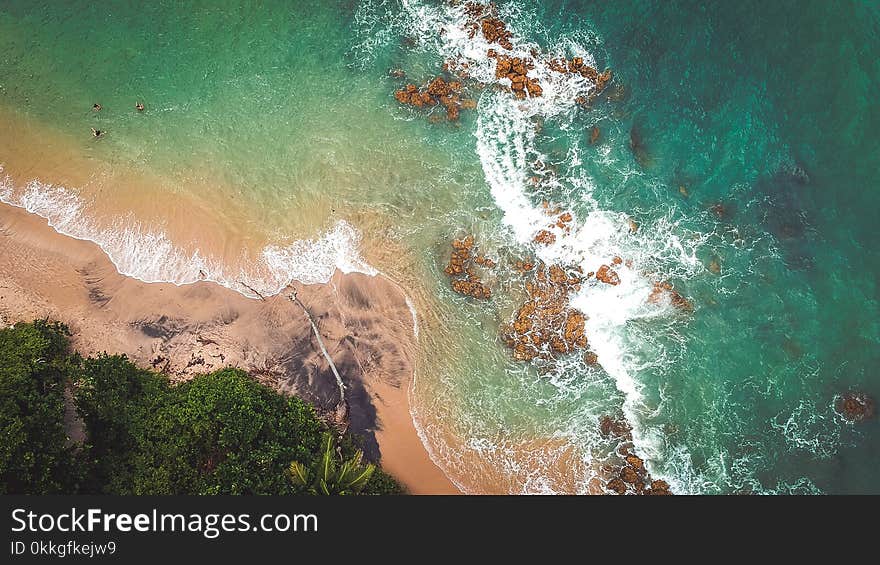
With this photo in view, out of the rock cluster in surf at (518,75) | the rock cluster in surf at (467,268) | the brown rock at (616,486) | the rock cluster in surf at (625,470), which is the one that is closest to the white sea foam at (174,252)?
the rock cluster in surf at (467,268)

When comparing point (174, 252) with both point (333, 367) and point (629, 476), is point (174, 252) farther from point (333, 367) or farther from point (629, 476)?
point (629, 476)

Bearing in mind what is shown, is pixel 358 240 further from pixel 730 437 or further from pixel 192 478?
pixel 730 437

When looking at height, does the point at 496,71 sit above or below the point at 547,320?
above

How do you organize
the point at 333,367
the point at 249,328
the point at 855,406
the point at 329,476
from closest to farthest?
the point at 329,476
the point at 333,367
the point at 249,328
the point at 855,406

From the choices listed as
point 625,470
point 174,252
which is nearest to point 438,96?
point 174,252

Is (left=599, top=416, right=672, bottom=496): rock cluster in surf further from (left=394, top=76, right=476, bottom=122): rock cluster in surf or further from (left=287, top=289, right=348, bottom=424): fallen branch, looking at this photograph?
(left=394, top=76, right=476, bottom=122): rock cluster in surf

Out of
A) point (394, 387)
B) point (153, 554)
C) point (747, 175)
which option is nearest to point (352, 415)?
point (394, 387)
